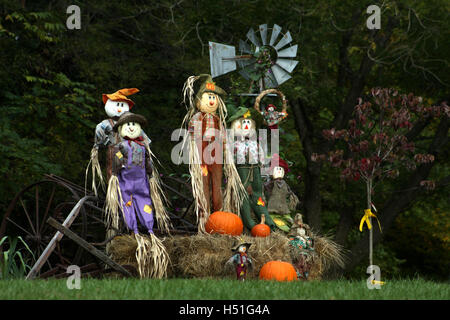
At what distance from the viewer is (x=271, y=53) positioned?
9523mm

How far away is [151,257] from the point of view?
7.55m

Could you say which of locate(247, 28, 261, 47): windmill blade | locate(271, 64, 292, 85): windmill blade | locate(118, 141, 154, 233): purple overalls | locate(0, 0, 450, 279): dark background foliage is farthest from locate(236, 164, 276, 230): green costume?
locate(0, 0, 450, 279): dark background foliage

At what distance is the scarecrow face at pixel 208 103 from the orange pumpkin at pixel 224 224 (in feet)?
4.36

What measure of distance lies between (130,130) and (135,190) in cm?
71

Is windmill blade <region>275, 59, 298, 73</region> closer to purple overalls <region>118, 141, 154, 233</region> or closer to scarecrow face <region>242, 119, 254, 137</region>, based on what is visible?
scarecrow face <region>242, 119, 254, 137</region>

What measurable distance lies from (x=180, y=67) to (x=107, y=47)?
4.62 ft

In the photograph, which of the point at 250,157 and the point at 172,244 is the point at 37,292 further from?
the point at 250,157

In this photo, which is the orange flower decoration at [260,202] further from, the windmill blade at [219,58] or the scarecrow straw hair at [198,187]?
the windmill blade at [219,58]

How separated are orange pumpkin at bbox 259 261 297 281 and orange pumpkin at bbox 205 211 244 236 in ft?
2.32

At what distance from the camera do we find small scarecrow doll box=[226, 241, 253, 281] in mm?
7340

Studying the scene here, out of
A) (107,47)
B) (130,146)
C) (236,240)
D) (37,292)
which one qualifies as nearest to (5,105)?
(107,47)

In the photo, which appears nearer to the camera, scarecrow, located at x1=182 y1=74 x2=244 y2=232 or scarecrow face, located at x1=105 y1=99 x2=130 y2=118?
scarecrow, located at x1=182 y1=74 x2=244 y2=232

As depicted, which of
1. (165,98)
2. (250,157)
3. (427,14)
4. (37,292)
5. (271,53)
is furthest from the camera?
(165,98)

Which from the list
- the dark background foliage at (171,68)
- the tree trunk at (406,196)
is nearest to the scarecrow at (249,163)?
Answer: the dark background foliage at (171,68)
